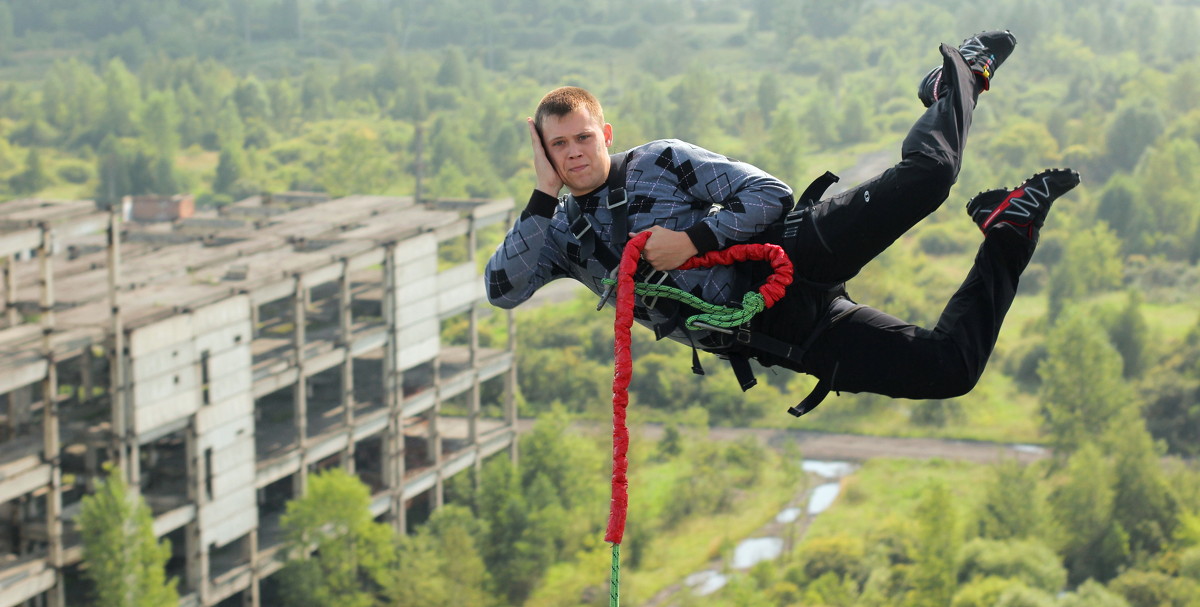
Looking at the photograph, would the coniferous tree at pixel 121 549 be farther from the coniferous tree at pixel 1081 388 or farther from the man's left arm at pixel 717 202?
the coniferous tree at pixel 1081 388

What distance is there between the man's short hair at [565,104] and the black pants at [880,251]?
1712 mm

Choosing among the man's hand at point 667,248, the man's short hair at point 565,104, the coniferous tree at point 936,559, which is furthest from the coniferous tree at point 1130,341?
the man's short hair at point 565,104

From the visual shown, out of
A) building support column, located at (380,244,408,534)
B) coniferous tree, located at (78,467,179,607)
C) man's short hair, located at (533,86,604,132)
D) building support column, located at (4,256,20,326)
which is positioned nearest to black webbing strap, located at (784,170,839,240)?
man's short hair, located at (533,86,604,132)

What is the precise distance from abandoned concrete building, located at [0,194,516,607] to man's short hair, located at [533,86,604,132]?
3187 cm

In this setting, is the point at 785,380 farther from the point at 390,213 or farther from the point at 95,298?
the point at 95,298

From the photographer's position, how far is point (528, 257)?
11.5 m

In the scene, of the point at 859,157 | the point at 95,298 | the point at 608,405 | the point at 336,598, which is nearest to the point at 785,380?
the point at 608,405

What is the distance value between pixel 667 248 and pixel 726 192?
69cm

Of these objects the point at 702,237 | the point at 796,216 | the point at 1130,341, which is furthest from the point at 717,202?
→ the point at 1130,341

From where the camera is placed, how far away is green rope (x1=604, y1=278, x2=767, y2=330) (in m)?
10.9

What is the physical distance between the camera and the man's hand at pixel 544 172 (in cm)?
1112

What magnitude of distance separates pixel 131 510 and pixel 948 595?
87.5ft

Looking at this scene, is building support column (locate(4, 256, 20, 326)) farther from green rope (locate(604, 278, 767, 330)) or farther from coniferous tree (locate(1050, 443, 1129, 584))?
coniferous tree (locate(1050, 443, 1129, 584))

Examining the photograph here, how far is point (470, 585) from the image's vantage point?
53.2 meters
